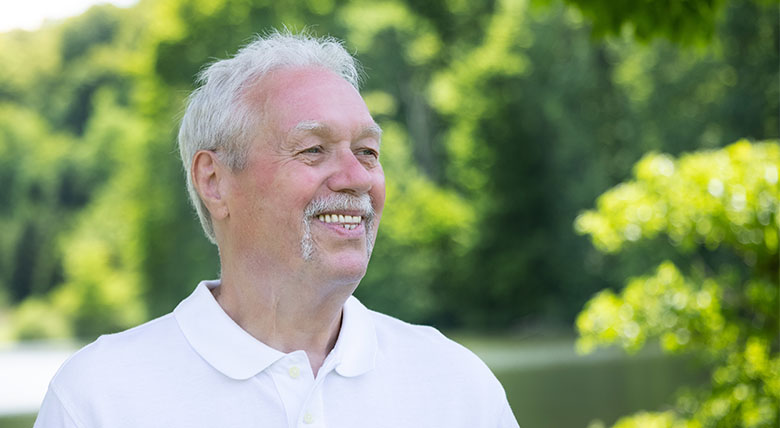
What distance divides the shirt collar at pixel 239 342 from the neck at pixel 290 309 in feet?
0.10

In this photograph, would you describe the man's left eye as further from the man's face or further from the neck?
the neck

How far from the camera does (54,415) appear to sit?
1607 mm

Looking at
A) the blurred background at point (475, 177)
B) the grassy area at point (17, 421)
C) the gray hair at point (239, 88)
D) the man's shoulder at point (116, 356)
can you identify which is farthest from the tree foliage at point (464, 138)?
the man's shoulder at point (116, 356)

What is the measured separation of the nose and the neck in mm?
150

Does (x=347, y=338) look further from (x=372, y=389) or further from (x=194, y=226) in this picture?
(x=194, y=226)

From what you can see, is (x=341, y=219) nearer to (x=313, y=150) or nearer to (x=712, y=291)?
(x=313, y=150)

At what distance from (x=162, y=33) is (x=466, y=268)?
9259 millimetres

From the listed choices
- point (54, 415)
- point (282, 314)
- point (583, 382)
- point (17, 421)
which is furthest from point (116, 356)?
point (583, 382)

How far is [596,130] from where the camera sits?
965 inches

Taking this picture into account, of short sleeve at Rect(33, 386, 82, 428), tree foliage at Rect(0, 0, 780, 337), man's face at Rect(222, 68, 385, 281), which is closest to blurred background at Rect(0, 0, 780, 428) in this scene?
tree foliage at Rect(0, 0, 780, 337)

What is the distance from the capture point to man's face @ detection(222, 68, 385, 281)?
167 centimetres

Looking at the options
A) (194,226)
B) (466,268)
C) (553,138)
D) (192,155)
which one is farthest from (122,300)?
(192,155)

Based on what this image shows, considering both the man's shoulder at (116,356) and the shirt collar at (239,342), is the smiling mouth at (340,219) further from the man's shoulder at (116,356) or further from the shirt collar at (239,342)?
the man's shoulder at (116,356)

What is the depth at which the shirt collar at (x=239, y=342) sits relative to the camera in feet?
5.47
